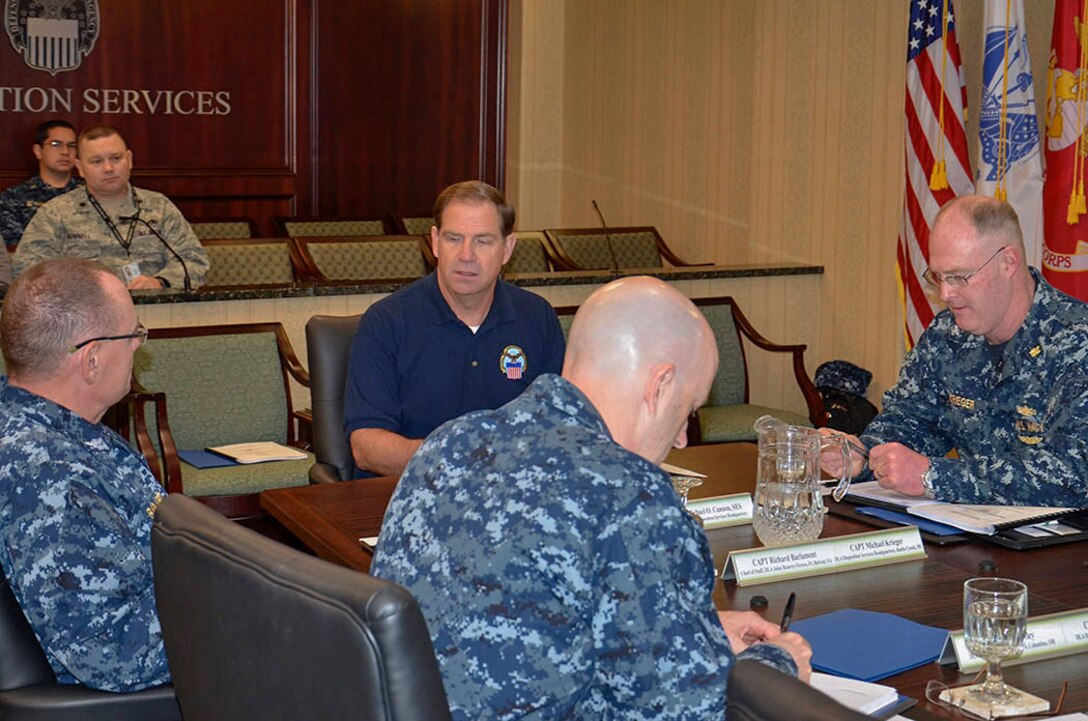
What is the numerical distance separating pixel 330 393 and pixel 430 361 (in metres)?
0.31

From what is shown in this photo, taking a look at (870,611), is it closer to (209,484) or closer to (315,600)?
(315,600)

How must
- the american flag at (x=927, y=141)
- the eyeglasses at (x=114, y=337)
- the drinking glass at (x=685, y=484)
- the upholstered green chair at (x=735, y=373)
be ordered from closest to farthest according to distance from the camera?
the eyeglasses at (x=114, y=337), the drinking glass at (x=685, y=484), the upholstered green chair at (x=735, y=373), the american flag at (x=927, y=141)

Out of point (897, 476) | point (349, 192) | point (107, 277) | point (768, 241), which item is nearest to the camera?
point (107, 277)

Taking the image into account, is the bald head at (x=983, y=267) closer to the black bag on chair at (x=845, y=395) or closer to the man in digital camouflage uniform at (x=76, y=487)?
the man in digital camouflage uniform at (x=76, y=487)

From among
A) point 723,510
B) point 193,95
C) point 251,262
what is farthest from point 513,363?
point 193,95

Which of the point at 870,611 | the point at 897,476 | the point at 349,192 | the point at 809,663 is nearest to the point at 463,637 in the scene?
the point at 809,663

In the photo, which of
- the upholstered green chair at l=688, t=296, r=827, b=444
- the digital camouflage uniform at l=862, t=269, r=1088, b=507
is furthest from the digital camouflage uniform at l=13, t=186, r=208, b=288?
the digital camouflage uniform at l=862, t=269, r=1088, b=507

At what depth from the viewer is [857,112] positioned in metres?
6.92

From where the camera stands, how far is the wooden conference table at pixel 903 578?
1911mm

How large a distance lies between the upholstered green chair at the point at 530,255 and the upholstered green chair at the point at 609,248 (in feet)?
0.23

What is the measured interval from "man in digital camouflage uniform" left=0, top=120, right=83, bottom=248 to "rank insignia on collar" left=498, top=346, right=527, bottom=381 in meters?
4.03

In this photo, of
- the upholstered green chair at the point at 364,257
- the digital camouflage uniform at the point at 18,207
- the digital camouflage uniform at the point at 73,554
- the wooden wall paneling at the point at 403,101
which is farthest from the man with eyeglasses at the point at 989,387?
the wooden wall paneling at the point at 403,101

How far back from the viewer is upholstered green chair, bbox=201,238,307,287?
6.91 meters

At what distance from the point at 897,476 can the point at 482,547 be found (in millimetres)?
1524
